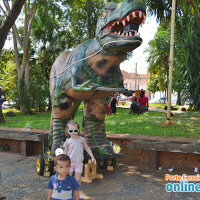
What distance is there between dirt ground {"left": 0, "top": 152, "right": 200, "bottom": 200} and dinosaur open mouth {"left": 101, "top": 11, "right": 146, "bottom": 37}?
2020 millimetres

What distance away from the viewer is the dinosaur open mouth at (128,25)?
3105 millimetres

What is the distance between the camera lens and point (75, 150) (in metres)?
3.55

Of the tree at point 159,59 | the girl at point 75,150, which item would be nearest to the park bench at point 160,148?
the girl at point 75,150

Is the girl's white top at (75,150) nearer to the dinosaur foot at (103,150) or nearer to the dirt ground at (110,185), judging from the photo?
the dirt ground at (110,185)

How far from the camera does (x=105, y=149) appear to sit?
13.7 ft

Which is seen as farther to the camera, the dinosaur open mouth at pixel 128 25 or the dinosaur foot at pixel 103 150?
the dinosaur foot at pixel 103 150

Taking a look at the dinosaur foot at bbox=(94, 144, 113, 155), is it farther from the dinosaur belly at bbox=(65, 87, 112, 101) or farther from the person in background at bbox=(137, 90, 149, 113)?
the person in background at bbox=(137, 90, 149, 113)

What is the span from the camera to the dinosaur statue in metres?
3.19

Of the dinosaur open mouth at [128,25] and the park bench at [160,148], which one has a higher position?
the dinosaur open mouth at [128,25]

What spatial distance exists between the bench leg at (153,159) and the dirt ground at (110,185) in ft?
0.36

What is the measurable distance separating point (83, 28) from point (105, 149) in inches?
586

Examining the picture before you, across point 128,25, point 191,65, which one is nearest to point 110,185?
point 128,25

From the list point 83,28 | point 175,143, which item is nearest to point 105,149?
point 175,143

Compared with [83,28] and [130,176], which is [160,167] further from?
[83,28]
